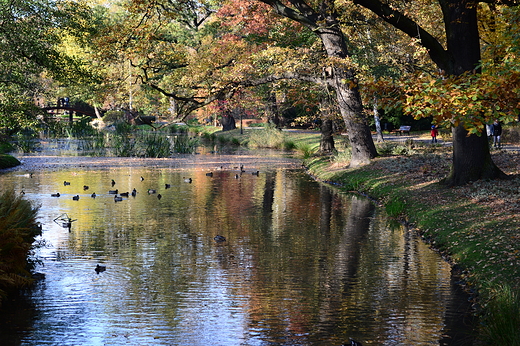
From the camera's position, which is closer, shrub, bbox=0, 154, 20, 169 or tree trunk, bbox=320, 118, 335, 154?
shrub, bbox=0, 154, 20, 169

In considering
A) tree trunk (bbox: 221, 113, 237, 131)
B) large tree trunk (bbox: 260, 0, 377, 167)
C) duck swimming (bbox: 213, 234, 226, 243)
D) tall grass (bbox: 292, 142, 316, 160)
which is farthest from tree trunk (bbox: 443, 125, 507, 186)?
tree trunk (bbox: 221, 113, 237, 131)

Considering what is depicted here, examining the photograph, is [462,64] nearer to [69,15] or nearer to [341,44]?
[341,44]

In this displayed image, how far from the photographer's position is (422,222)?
15.5 m

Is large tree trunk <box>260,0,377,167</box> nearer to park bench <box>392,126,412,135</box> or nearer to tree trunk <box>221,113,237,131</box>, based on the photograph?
park bench <box>392,126,412,135</box>

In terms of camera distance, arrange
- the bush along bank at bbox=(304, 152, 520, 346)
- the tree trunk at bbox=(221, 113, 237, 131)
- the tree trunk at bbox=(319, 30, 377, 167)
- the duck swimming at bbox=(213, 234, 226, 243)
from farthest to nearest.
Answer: the tree trunk at bbox=(221, 113, 237, 131) < the tree trunk at bbox=(319, 30, 377, 167) < the duck swimming at bbox=(213, 234, 226, 243) < the bush along bank at bbox=(304, 152, 520, 346)

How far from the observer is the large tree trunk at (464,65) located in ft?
57.0

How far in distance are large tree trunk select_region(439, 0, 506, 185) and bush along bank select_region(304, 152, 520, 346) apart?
0.54 m

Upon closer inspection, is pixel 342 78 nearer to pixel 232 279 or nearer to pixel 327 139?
pixel 327 139

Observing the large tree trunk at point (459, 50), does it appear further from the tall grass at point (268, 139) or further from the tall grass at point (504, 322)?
the tall grass at point (268, 139)

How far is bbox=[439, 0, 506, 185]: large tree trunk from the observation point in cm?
1736

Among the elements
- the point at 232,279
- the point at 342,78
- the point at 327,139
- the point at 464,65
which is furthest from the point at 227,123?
the point at 232,279

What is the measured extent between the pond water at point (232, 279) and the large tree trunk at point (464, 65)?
10.3 feet

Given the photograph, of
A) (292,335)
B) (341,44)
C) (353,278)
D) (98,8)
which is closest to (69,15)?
(341,44)

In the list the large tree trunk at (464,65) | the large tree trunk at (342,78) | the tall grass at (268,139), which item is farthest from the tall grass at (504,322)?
the tall grass at (268,139)
